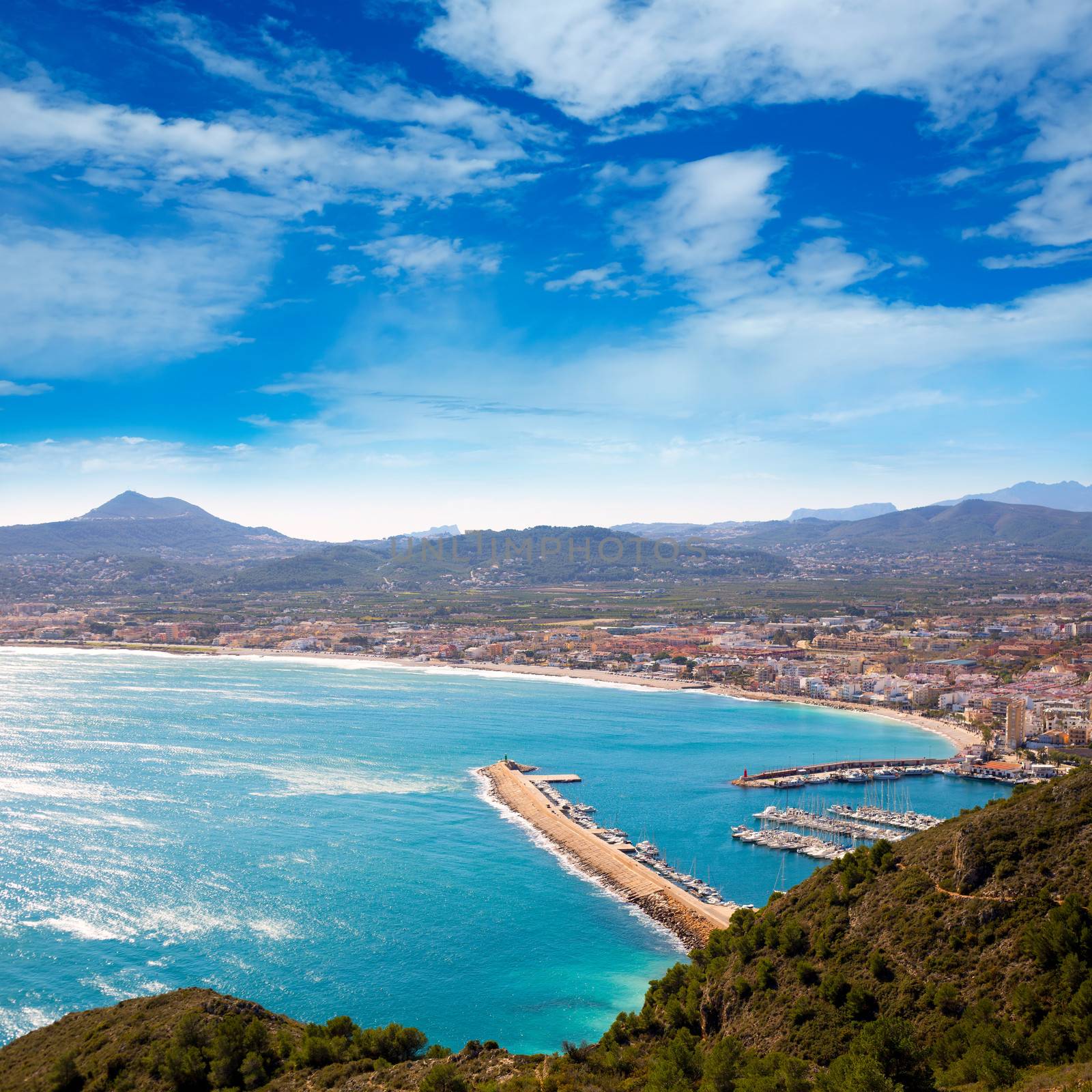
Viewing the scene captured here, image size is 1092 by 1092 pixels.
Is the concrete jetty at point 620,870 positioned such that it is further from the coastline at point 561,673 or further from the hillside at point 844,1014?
the coastline at point 561,673

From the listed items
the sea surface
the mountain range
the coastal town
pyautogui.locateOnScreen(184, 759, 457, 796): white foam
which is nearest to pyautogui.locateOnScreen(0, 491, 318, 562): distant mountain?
the mountain range

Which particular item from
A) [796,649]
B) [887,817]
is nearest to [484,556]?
[796,649]

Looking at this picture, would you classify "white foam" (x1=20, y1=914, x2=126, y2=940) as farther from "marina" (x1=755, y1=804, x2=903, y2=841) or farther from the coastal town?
the coastal town

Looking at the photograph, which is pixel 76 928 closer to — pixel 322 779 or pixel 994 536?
pixel 322 779

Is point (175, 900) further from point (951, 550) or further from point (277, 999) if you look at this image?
point (951, 550)

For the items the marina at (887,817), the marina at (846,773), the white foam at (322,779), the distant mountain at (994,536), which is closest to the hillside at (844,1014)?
the marina at (887,817)

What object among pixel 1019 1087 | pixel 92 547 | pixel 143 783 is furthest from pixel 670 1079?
pixel 92 547
